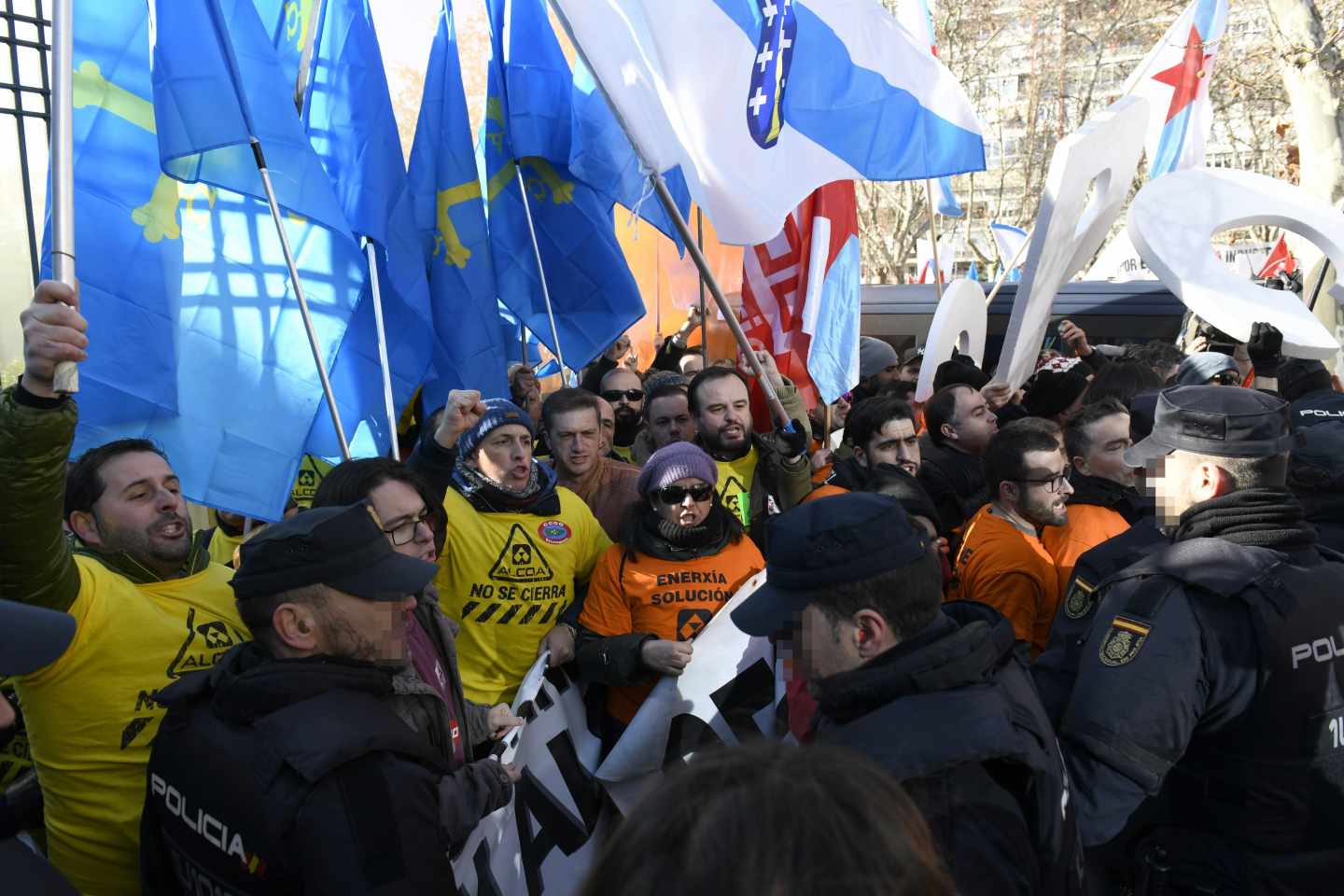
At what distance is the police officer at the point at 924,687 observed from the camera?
1538mm

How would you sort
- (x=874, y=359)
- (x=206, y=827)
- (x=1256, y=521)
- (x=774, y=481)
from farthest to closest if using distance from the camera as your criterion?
(x=874, y=359)
(x=774, y=481)
(x=1256, y=521)
(x=206, y=827)

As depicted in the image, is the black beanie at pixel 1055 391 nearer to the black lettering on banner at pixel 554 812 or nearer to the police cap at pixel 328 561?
the black lettering on banner at pixel 554 812

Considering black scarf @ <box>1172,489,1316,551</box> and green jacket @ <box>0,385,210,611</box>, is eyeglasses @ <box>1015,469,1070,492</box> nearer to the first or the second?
black scarf @ <box>1172,489,1316,551</box>

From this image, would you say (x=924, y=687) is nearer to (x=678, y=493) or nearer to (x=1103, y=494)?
(x=678, y=493)

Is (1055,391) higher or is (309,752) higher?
(309,752)

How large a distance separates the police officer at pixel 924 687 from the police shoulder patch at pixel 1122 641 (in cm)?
33

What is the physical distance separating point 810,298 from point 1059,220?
94.2 inches

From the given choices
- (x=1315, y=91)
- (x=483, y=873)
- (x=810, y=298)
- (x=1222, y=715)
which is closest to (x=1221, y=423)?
(x=1222, y=715)

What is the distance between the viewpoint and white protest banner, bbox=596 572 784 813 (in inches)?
126

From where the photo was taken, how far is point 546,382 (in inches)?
398

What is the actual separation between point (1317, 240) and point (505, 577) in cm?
662

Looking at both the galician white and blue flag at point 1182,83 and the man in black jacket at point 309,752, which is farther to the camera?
the galician white and blue flag at point 1182,83

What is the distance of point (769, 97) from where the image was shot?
190 inches

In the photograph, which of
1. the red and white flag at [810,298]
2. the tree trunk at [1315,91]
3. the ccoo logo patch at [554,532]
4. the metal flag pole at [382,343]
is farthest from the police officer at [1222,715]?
the tree trunk at [1315,91]
